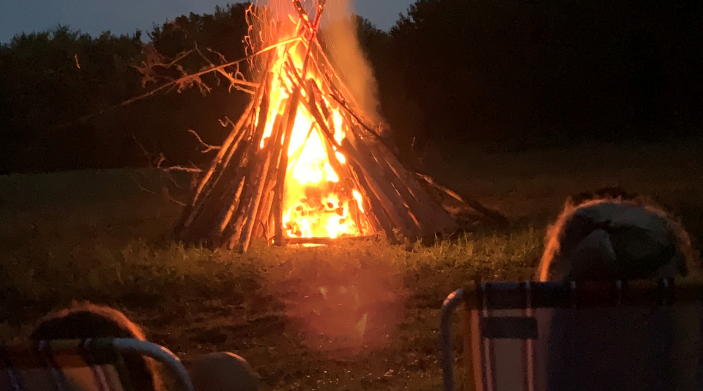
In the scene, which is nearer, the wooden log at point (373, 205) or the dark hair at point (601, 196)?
the dark hair at point (601, 196)

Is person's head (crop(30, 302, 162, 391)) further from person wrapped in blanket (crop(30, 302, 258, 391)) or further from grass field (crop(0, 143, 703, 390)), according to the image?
grass field (crop(0, 143, 703, 390))

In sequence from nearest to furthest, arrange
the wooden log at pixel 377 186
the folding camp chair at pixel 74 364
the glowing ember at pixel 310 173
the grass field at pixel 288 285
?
1. the folding camp chair at pixel 74 364
2. the grass field at pixel 288 285
3. the wooden log at pixel 377 186
4. the glowing ember at pixel 310 173

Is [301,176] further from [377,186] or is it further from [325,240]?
[377,186]

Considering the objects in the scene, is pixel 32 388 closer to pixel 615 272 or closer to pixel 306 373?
pixel 615 272

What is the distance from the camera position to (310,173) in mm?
7070

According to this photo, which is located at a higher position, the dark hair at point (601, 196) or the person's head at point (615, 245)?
the dark hair at point (601, 196)

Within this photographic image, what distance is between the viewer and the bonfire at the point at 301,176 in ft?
21.1

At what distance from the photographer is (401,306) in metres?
4.52

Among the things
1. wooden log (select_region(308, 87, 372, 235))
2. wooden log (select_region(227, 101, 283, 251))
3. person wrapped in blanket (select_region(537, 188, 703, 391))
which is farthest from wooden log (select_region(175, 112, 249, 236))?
person wrapped in blanket (select_region(537, 188, 703, 391))

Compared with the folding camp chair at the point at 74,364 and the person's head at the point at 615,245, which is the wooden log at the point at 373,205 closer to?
the person's head at the point at 615,245

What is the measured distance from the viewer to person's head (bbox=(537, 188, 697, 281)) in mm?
1940

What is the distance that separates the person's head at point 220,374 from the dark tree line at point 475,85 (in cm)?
1520

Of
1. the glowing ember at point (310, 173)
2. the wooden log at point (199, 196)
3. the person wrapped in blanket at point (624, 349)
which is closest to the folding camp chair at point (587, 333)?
the person wrapped in blanket at point (624, 349)

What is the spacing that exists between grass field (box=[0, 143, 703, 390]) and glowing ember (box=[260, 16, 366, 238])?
2.36 feet
